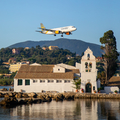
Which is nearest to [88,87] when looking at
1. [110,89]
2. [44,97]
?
[110,89]

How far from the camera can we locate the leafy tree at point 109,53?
5738cm

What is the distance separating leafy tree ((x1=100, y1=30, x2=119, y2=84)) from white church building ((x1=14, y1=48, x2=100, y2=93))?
8.05 metres

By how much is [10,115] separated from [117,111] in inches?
508

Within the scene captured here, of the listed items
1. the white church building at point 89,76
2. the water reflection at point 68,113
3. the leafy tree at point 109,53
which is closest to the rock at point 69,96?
the white church building at point 89,76

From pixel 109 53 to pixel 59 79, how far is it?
13300 millimetres

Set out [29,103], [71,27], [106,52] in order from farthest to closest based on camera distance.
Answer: [71,27] → [106,52] → [29,103]

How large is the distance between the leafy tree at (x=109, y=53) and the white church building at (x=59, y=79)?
317 inches

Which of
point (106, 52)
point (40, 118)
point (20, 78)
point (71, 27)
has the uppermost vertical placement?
point (71, 27)

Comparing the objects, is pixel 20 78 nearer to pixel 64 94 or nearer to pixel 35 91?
pixel 35 91

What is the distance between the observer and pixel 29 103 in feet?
134

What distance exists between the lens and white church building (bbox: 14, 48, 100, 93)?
160ft

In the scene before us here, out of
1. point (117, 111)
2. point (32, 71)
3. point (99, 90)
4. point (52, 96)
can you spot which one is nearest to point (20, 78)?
point (32, 71)

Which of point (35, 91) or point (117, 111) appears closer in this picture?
point (117, 111)

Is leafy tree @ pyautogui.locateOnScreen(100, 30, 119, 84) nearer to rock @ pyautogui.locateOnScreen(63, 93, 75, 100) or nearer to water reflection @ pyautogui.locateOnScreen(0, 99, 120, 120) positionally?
rock @ pyautogui.locateOnScreen(63, 93, 75, 100)
